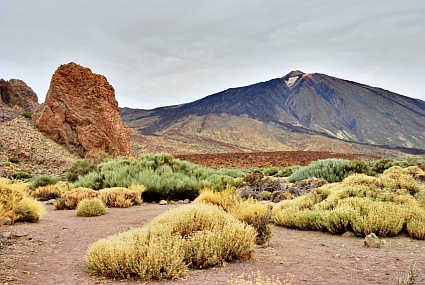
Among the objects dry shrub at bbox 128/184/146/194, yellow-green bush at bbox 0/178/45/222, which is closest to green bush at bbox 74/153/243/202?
dry shrub at bbox 128/184/146/194

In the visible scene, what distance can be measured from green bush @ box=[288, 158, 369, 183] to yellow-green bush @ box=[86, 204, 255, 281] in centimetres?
1235

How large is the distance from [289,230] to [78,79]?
103 feet

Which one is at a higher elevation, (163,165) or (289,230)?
(163,165)

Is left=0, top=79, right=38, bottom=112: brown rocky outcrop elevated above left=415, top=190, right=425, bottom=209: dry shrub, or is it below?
above

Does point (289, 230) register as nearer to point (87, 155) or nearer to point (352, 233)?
point (352, 233)

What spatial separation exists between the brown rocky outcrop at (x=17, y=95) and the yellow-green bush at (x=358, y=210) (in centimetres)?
4927

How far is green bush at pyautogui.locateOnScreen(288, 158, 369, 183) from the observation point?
58.8 ft

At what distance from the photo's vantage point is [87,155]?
33031mm

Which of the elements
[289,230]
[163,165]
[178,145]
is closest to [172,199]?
[163,165]

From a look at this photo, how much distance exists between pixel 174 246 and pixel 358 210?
5.21m

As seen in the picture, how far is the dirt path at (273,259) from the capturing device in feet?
16.9

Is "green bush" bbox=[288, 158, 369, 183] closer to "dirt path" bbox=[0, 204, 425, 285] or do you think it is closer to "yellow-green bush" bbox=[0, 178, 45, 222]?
"dirt path" bbox=[0, 204, 425, 285]

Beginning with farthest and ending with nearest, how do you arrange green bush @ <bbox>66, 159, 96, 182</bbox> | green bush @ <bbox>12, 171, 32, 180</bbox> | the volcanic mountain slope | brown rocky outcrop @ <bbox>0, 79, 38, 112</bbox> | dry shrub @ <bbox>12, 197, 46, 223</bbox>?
the volcanic mountain slope, brown rocky outcrop @ <bbox>0, 79, 38, 112</bbox>, green bush @ <bbox>12, 171, 32, 180</bbox>, green bush @ <bbox>66, 159, 96, 182</bbox>, dry shrub @ <bbox>12, 197, 46, 223</bbox>

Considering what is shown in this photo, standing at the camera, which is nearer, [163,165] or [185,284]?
[185,284]
